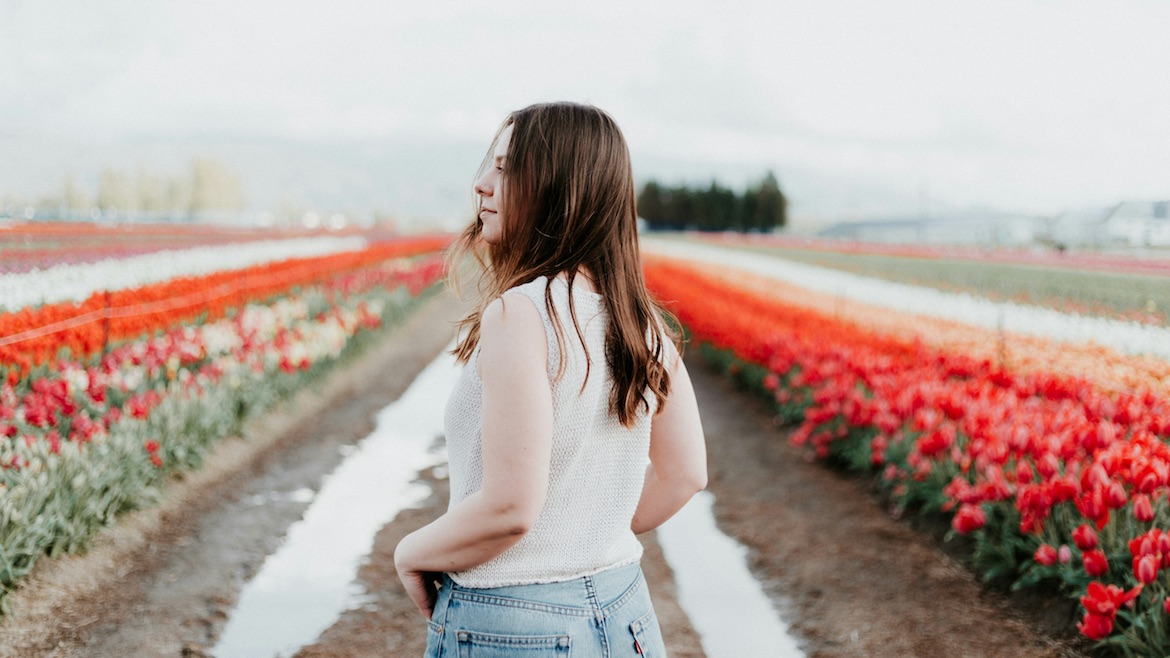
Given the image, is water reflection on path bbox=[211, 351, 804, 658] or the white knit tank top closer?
the white knit tank top

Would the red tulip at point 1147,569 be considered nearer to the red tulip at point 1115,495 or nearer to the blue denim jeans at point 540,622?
the red tulip at point 1115,495

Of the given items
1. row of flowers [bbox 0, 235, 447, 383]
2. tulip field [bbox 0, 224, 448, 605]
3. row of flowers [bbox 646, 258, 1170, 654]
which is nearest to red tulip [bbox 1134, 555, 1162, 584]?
row of flowers [bbox 646, 258, 1170, 654]

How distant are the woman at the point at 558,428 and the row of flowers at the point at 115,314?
17.2ft

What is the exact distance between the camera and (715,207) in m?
92.7

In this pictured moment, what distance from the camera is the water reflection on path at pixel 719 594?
13.2 feet

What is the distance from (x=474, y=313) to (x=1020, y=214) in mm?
7455

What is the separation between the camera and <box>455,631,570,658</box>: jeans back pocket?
1.37 m

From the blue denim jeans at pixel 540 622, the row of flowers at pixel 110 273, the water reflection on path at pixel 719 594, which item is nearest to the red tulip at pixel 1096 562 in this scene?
the water reflection on path at pixel 719 594

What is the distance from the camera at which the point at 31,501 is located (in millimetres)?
4176

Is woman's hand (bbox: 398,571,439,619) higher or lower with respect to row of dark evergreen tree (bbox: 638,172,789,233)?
lower

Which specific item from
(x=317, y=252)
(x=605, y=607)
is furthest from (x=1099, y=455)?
(x=317, y=252)

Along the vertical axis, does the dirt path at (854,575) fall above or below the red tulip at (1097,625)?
below

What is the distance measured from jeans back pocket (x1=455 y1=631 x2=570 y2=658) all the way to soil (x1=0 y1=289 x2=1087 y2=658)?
2.64 meters

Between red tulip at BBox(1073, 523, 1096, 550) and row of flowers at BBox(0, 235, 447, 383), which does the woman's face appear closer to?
red tulip at BBox(1073, 523, 1096, 550)
